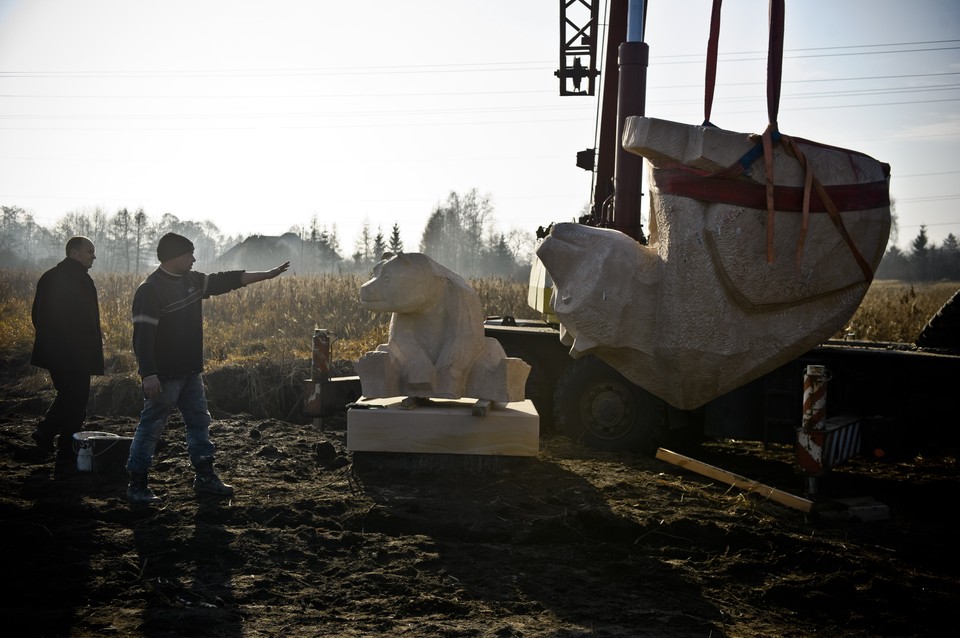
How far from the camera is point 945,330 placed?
295 inches

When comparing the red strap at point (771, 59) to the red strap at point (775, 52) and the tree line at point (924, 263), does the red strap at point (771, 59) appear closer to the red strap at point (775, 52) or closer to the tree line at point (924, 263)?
the red strap at point (775, 52)

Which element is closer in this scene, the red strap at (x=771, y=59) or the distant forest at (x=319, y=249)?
the red strap at (x=771, y=59)

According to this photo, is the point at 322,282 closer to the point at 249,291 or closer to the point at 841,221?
the point at 249,291

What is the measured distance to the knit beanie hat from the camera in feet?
18.4

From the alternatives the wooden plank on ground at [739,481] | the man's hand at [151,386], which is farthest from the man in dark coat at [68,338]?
the wooden plank on ground at [739,481]

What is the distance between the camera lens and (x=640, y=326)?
3.89m

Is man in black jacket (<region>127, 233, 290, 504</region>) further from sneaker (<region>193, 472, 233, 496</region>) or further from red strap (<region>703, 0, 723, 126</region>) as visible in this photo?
red strap (<region>703, 0, 723, 126</region>)

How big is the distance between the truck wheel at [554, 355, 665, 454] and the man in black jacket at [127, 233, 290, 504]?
3542mm

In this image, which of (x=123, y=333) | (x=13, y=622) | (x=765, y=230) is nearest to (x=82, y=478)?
(x=13, y=622)

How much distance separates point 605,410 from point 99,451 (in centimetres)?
459

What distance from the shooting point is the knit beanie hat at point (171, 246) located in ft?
18.4

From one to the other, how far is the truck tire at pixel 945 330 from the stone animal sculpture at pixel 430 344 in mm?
3962

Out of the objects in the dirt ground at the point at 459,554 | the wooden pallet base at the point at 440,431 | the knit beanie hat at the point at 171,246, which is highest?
the knit beanie hat at the point at 171,246

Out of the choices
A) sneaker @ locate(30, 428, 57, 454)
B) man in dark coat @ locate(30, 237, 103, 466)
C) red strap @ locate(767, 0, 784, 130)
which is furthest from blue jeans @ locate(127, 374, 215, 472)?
red strap @ locate(767, 0, 784, 130)
